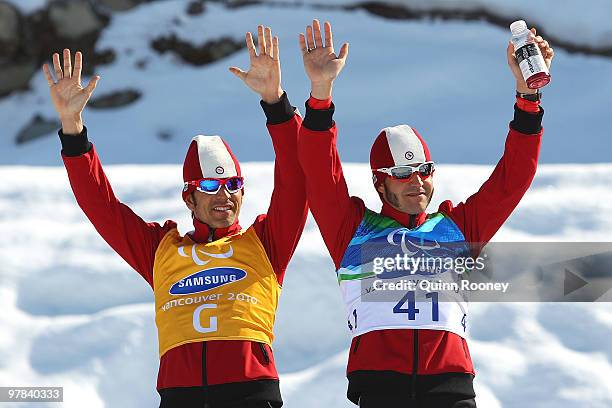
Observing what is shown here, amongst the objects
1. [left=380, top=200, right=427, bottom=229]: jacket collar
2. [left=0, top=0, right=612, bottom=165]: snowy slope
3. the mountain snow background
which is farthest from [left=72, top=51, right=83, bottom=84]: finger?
[left=0, top=0, right=612, bottom=165]: snowy slope

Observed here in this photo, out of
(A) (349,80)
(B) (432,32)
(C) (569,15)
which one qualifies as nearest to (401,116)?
(A) (349,80)

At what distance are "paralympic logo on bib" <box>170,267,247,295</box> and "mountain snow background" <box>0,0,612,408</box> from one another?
3.65 ft

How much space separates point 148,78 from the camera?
9.13 metres

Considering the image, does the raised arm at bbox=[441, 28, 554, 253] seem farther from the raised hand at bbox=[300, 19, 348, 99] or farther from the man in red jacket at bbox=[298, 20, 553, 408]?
the raised hand at bbox=[300, 19, 348, 99]

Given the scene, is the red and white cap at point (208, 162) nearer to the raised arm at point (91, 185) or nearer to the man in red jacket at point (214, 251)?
the man in red jacket at point (214, 251)

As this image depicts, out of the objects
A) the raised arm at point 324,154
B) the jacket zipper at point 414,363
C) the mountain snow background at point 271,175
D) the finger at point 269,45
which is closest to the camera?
the jacket zipper at point 414,363

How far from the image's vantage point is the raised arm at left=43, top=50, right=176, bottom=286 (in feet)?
14.9

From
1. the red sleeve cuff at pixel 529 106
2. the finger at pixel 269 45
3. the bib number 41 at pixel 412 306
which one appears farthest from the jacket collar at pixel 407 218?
the finger at pixel 269 45

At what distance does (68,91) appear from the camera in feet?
15.0

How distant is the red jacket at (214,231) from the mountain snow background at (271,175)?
3.47 ft

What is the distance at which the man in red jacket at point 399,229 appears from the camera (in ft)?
13.4

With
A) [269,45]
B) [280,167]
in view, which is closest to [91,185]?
[280,167]

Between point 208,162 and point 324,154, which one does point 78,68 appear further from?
point 324,154

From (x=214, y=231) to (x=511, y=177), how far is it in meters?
1.19
